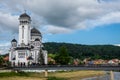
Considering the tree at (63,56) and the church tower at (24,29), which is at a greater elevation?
the church tower at (24,29)

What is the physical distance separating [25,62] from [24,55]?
352 centimetres

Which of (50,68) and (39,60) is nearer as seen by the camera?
(50,68)

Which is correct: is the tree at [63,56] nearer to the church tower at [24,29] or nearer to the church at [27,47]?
the church at [27,47]

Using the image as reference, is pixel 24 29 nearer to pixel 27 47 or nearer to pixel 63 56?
pixel 27 47

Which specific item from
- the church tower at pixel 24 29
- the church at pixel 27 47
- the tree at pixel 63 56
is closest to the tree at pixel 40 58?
the church at pixel 27 47

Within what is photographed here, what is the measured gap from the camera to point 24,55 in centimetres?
15012

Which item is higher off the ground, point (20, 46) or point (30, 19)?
point (30, 19)

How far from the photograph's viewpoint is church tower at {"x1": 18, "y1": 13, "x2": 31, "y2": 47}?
156 metres

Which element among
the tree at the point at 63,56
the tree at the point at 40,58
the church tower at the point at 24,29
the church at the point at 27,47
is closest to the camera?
the tree at the point at 63,56

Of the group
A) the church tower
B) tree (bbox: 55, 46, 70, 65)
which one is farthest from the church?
tree (bbox: 55, 46, 70, 65)

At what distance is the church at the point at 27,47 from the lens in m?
151

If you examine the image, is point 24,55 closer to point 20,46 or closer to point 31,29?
point 20,46

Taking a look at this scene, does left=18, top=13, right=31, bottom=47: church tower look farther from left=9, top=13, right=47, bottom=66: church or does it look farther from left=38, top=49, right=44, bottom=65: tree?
left=38, top=49, right=44, bottom=65: tree

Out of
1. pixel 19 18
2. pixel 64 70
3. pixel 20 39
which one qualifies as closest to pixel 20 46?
pixel 20 39
